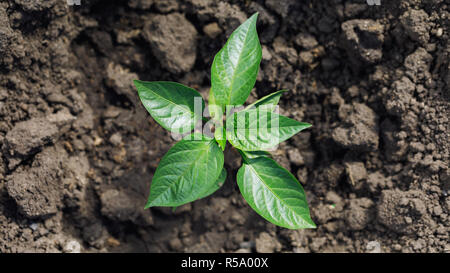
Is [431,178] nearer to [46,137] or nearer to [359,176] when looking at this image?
[359,176]

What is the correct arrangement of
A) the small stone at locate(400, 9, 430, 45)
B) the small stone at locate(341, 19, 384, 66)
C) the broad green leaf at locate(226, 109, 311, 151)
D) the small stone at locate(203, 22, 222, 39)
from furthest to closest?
the small stone at locate(203, 22, 222, 39), the small stone at locate(341, 19, 384, 66), the small stone at locate(400, 9, 430, 45), the broad green leaf at locate(226, 109, 311, 151)

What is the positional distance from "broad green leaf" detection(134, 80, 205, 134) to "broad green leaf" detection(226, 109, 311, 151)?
187 mm

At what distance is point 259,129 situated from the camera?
1679 millimetres

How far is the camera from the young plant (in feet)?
5.40

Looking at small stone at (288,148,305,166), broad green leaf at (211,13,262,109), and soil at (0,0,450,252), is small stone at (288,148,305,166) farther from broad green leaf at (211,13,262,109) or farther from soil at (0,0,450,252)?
broad green leaf at (211,13,262,109)

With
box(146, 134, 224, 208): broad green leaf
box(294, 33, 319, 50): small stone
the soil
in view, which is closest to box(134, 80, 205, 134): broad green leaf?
box(146, 134, 224, 208): broad green leaf

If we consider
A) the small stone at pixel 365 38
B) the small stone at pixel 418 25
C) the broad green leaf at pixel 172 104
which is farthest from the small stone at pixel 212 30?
the small stone at pixel 418 25

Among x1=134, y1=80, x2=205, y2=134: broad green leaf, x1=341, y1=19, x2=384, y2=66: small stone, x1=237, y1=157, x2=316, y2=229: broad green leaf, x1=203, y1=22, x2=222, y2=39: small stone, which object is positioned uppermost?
x1=203, y1=22, x2=222, y2=39: small stone

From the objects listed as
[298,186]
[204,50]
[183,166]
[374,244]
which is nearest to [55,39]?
[204,50]

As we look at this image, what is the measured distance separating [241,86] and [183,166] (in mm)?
474

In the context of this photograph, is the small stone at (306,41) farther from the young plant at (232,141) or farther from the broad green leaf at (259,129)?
the broad green leaf at (259,129)

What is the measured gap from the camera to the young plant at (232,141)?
5.40 ft

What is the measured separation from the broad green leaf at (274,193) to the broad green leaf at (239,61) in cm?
39

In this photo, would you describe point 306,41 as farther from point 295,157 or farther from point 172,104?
point 172,104
